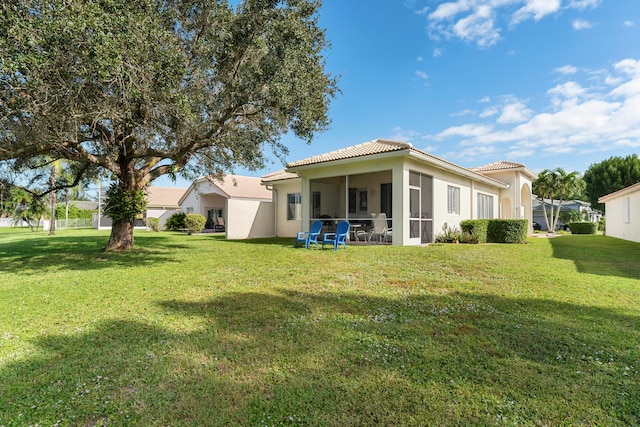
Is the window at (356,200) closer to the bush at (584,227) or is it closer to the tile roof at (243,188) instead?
the tile roof at (243,188)

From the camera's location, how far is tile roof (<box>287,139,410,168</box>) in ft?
39.0

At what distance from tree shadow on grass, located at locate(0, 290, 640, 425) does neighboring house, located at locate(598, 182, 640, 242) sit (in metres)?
15.8

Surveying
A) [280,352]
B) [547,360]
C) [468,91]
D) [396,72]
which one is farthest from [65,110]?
[468,91]

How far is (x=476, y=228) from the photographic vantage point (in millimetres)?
14531

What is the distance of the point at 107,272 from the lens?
7645 mm

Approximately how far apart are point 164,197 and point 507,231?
34.3m

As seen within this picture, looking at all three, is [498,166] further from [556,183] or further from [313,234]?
[313,234]

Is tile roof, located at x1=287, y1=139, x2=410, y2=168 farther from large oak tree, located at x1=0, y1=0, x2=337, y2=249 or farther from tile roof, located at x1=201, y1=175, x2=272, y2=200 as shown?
tile roof, located at x1=201, y1=175, x2=272, y2=200

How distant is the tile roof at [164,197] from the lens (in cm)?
3538

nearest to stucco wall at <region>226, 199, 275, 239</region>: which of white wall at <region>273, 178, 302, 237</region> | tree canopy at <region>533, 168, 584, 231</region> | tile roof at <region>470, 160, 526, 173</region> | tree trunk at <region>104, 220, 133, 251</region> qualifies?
white wall at <region>273, 178, 302, 237</region>

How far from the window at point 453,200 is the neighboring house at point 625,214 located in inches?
303

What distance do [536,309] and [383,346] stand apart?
109 inches

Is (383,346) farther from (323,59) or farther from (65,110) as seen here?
(323,59)

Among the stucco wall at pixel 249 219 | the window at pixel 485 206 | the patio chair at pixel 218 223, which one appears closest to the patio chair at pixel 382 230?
the stucco wall at pixel 249 219
